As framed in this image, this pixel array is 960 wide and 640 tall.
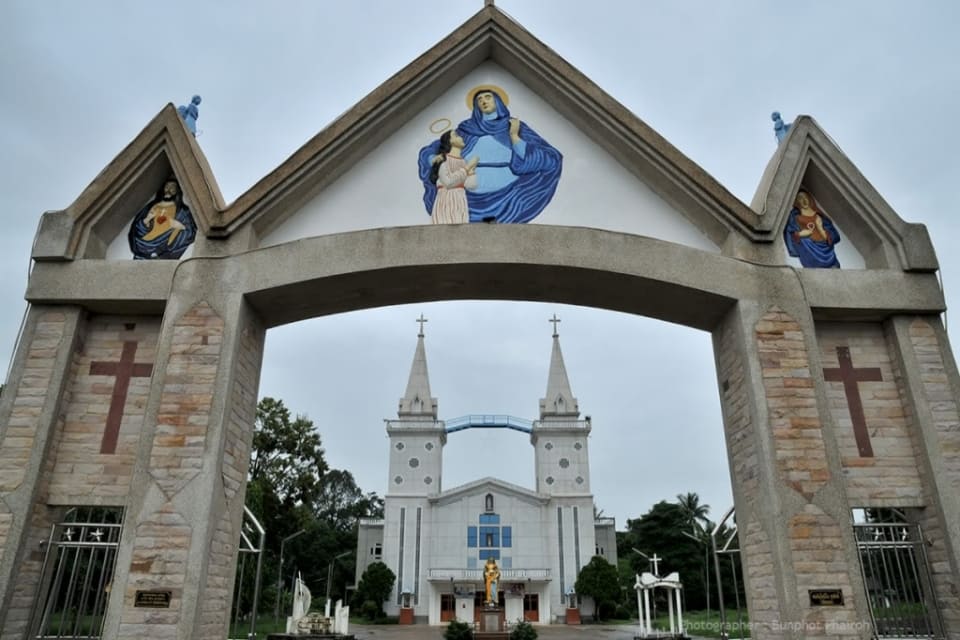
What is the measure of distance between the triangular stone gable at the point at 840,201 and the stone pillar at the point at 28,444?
8.99 m

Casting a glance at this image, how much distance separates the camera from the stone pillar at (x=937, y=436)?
776 centimetres

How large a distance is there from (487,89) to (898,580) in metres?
8.40

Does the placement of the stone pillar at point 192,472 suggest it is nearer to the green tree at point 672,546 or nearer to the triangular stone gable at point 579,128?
the triangular stone gable at point 579,128

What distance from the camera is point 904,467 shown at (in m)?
8.31

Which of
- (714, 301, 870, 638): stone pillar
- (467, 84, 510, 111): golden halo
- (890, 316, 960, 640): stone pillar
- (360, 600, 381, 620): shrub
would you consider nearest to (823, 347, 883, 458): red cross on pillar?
(890, 316, 960, 640): stone pillar

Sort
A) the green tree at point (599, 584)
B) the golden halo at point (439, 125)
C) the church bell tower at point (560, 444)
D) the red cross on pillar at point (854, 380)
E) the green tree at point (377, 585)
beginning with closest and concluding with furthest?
the red cross on pillar at point (854, 380), the golden halo at point (439, 125), the green tree at point (599, 584), the green tree at point (377, 585), the church bell tower at point (560, 444)

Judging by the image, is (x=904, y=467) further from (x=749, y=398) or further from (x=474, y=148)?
(x=474, y=148)

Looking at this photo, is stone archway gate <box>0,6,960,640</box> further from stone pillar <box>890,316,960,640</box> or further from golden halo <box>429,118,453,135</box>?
golden halo <box>429,118,453,135</box>

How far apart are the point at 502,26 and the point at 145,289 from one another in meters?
6.09

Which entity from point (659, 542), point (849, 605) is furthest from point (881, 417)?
point (659, 542)

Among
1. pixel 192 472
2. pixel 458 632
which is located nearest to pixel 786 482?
pixel 192 472

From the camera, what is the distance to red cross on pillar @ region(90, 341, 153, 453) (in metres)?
8.16

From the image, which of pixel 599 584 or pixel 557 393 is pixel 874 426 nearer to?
pixel 599 584

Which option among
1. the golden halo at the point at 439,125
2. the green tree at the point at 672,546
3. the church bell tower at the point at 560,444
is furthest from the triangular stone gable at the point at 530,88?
the green tree at the point at 672,546
